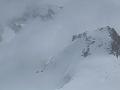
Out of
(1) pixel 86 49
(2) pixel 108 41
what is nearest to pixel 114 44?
(2) pixel 108 41

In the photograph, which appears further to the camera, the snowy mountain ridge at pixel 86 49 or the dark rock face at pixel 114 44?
the snowy mountain ridge at pixel 86 49

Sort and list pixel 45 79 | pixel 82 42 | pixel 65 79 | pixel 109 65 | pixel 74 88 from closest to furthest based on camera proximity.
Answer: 1. pixel 74 88
2. pixel 109 65
3. pixel 65 79
4. pixel 82 42
5. pixel 45 79

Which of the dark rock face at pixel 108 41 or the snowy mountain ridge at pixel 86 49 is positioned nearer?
the dark rock face at pixel 108 41

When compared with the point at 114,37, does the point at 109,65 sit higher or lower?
lower

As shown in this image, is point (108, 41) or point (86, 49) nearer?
point (108, 41)

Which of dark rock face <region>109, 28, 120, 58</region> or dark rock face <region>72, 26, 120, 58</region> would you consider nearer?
dark rock face <region>109, 28, 120, 58</region>

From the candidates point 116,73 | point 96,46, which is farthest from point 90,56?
point 116,73

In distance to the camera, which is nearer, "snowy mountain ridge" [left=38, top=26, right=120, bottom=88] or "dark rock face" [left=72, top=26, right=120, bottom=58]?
"dark rock face" [left=72, top=26, right=120, bottom=58]

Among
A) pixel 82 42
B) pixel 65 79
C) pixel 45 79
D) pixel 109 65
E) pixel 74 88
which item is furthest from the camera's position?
pixel 45 79

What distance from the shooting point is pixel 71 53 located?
95.4m

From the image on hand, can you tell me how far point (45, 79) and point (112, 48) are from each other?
18388 millimetres

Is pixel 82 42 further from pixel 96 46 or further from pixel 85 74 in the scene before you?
pixel 85 74

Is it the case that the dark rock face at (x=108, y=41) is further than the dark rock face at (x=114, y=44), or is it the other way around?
the dark rock face at (x=108, y=41)

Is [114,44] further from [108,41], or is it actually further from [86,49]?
[86,49]
